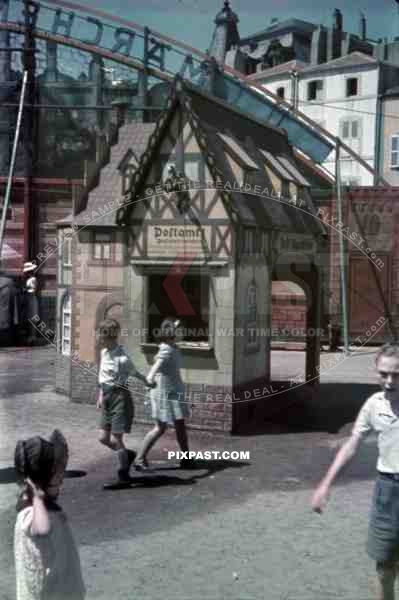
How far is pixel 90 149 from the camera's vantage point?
7465mm

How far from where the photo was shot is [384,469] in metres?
4.06

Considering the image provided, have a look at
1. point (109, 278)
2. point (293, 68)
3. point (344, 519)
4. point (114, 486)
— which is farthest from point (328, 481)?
point (293, 68)

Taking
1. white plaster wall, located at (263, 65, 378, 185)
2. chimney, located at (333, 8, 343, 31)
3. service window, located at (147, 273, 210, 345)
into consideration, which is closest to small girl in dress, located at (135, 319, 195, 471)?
service window, located at (147, 273, 210, 345)

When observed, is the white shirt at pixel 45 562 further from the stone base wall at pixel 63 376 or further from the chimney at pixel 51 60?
the stone base wall at pixel 63 376

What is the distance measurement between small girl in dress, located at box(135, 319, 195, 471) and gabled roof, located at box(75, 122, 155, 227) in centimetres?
100

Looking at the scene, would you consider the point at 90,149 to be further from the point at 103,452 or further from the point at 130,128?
the point at 103,452

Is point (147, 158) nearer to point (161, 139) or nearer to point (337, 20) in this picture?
point (161, 139)

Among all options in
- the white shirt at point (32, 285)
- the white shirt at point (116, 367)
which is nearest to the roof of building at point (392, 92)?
the white shirt at point (116, 367)

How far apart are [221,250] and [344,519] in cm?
243

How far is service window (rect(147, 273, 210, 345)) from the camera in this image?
6410mm

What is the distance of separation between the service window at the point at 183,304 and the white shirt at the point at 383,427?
2.61 meters

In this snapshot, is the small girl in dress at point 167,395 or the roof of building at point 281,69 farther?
the small girl in dress at point 167,395

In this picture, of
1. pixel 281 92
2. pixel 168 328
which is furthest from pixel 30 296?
pixel 281 92

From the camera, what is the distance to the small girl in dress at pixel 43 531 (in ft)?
11.3
